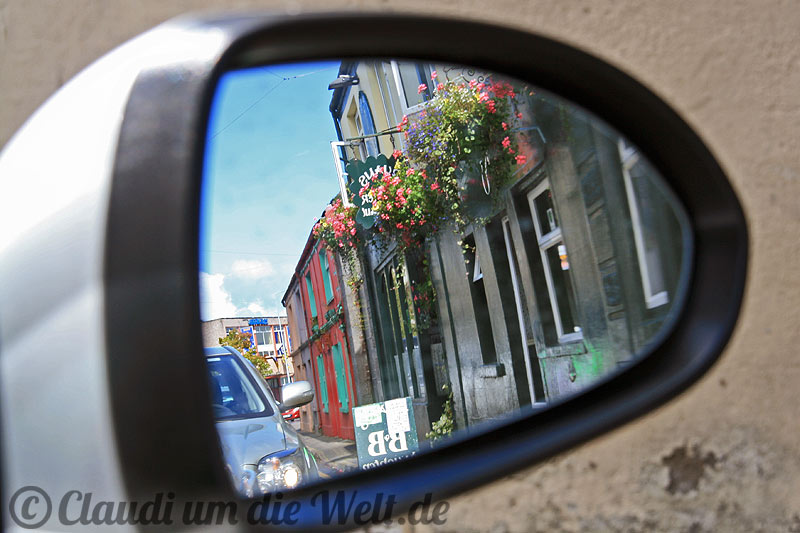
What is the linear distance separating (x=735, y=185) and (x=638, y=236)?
2.63 feet

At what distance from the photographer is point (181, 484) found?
79cm

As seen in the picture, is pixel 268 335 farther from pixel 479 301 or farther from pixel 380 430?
pixel 479 301

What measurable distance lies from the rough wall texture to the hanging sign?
74 centimetres

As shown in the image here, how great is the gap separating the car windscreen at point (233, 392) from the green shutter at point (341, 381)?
160 millimetres

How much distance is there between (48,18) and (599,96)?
1.65 m

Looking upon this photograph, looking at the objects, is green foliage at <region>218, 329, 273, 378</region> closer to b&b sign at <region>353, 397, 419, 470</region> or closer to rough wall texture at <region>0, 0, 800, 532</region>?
b&b sign at <region>353, 397, 419, 470</region>

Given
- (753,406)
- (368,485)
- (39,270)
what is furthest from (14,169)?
(753,406)

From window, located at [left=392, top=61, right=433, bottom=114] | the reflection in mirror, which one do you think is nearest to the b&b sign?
the reflection in mirror

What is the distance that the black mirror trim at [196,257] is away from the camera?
31.1 inches

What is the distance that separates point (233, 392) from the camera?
102cm

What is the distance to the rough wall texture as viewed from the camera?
Result: 1792 mm

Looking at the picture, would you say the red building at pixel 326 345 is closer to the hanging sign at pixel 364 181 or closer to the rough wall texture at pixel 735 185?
the hanging sign at pixel 364 181

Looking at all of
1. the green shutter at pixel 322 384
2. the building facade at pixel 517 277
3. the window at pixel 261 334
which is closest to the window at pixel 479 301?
the building facade at pixel 517 277

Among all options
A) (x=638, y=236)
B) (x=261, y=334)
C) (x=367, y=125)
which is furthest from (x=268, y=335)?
(x=638, y=236)
